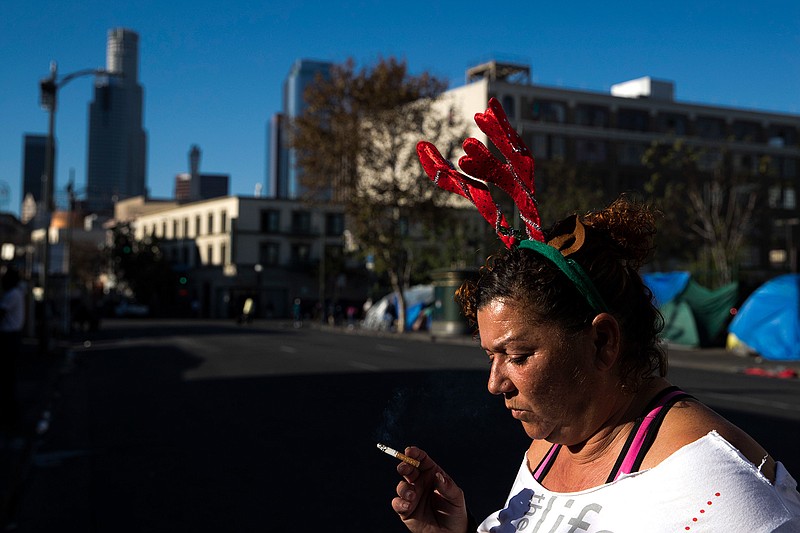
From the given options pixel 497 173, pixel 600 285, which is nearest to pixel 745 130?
pixel 497 173

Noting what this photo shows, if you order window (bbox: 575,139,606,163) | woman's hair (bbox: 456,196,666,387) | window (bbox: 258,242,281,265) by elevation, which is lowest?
woman's hair (bbox: 456,196,666,387)

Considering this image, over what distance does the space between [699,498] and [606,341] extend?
1.15 ft

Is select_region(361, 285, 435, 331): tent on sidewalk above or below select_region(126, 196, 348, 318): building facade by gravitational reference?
below

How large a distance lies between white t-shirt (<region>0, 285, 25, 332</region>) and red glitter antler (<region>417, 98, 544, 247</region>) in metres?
10.4

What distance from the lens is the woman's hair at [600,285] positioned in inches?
58.9

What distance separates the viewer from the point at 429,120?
38688 mm

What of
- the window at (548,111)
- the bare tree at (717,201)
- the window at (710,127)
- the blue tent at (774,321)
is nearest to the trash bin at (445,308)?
the bare tree at (717,201)

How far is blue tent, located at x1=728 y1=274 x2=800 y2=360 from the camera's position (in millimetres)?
21000

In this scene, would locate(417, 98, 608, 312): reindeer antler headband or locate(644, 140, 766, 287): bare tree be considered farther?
locate(644, 140, 766, 287): bare tree

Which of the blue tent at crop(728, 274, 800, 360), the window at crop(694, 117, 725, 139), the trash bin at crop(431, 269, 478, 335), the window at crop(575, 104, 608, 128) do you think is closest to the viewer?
the blue tent at crop(728, 274, 800, 360)

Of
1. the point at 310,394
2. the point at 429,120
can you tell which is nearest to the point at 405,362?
the point at 310,394

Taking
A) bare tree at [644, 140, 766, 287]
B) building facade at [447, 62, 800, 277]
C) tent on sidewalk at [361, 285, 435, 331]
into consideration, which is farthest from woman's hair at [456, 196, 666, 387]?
building facade at [447, 62, 800, 277]

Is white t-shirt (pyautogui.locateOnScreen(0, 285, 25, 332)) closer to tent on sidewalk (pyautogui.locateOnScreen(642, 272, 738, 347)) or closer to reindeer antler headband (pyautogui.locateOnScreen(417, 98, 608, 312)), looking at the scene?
reindeer antler headband (pyautogui.locateOnScreen(417, 98, 608, 312))

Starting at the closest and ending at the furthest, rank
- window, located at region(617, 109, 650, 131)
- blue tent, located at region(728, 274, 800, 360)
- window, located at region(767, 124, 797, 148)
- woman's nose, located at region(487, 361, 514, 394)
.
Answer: woman's nose, located at region(487, 361, 514, 394), blue tent, located at region(728, 274, 800, 360), window, located at region(617, 109, 650, 131), window, located at region(767, 124, 797, 148)
